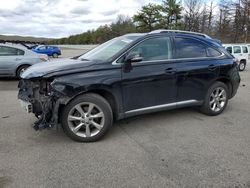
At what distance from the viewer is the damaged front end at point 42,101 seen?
364 centimetres

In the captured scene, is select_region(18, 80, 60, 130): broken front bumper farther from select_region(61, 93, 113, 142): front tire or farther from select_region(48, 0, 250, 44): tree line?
select_region(48, 0, 250, 44): tree line

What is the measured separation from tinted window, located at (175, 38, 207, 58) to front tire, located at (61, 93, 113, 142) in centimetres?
184

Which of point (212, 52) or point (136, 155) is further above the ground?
point (212, 52)

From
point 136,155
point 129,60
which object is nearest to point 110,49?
point 129,60

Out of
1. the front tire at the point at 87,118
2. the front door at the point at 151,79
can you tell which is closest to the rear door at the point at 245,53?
the front door at the point at 151,79

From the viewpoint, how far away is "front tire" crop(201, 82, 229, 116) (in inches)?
203

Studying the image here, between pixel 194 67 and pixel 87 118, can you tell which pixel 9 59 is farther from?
pixel 194 67

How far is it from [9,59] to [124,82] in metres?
7.14

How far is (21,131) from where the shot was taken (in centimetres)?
431

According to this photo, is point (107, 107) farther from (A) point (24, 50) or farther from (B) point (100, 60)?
(A) point (24, 50)

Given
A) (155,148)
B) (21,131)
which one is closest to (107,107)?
(155,148)

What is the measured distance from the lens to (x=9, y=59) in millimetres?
9508

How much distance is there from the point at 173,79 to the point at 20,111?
340 centimetres

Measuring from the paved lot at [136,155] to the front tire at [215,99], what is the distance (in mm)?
251
